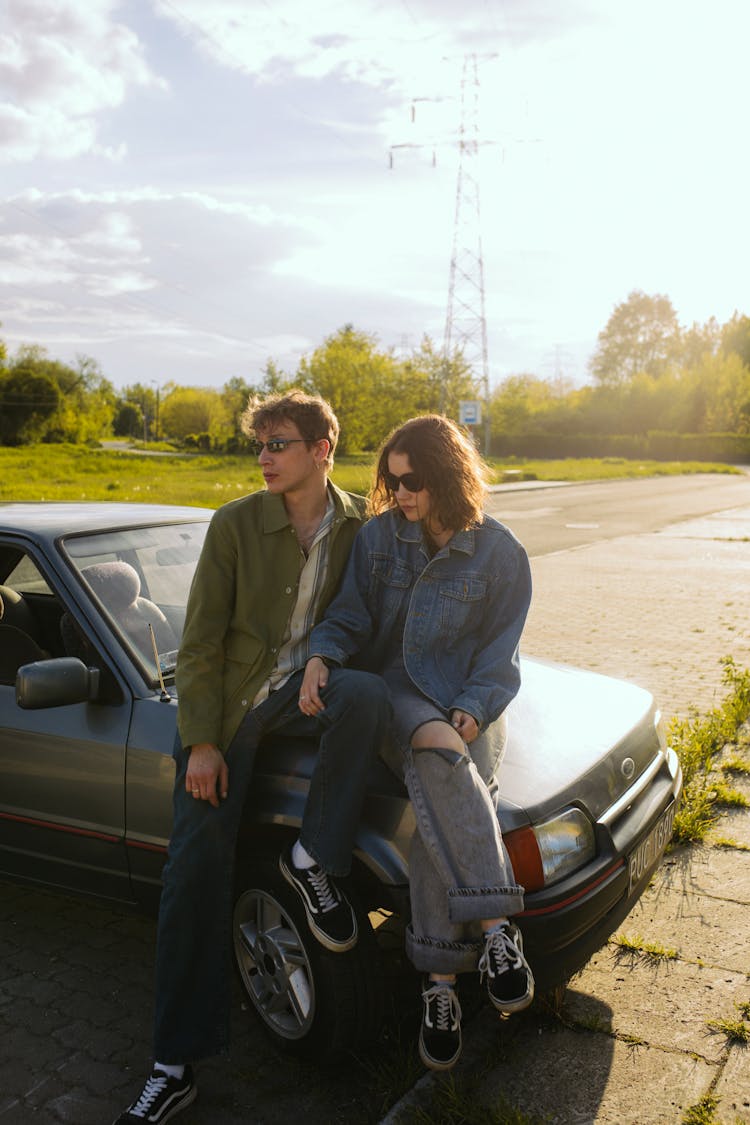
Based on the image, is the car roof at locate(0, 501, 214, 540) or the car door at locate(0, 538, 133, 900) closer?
the car door at locate(0, 538, 133, 900)

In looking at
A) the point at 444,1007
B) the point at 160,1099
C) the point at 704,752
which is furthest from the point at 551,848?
the point at 704,752

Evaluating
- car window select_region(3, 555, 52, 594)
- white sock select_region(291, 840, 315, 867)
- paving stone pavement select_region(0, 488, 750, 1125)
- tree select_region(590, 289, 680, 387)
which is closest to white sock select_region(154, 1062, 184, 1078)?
paving stone pavement select_region(0, 488, 750, 1125)

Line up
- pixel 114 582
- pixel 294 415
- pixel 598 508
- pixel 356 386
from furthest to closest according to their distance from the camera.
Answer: pixel 356 386 → pixel 598 508 → pixel 114 582 → pixel 294 415

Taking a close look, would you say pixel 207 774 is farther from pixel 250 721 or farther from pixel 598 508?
pixel 598 508

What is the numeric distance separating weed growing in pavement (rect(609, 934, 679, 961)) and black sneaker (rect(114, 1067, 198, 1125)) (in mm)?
1520

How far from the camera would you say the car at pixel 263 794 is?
106 inches

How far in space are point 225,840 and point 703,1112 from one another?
1.44 meters

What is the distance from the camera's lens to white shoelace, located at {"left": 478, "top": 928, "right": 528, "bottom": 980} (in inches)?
97.0

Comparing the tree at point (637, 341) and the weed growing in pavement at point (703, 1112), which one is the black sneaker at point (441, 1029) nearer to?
the weed growing in pavement at point (703, 1112)

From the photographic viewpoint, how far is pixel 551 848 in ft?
8.98

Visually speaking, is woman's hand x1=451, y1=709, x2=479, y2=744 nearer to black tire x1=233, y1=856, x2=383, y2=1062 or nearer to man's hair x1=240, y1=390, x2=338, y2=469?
black tire x1=233, y1=856, x2=383, y2=1062

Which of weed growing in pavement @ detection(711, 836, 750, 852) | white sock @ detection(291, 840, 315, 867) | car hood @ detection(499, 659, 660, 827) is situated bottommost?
weed growing in pavement @ detection(711, 836, 750, 852)

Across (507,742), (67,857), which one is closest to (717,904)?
(507,742)

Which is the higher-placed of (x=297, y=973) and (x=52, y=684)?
(x=52, y=684)
